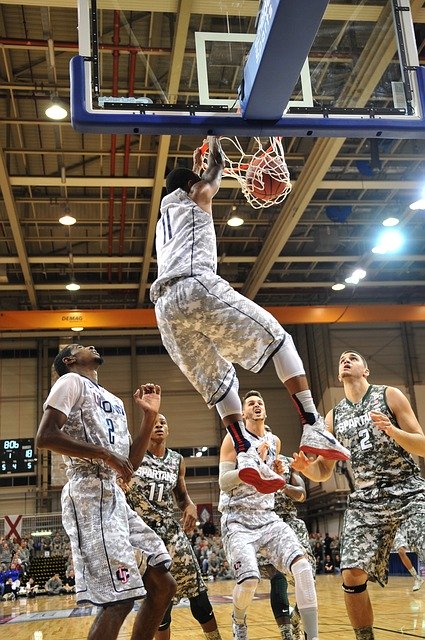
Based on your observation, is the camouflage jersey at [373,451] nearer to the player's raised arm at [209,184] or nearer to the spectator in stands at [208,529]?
the player's raised arm at [209,184]

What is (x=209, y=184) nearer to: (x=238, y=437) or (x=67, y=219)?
(x=238, y=437)

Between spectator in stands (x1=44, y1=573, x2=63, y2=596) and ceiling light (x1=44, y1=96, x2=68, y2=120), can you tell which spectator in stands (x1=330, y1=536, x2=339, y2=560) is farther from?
ceiling light (x1=44, y1=96, x2=68, y2=120)

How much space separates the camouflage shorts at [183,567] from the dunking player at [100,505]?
1592 millimetres

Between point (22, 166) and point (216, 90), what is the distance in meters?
14.2

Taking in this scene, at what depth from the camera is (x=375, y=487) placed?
17.6 ft

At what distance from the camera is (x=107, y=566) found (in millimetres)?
4031

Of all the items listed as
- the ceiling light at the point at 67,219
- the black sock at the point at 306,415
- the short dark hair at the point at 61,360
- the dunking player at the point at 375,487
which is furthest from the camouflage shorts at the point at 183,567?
the ceiling light at the point at 67,219

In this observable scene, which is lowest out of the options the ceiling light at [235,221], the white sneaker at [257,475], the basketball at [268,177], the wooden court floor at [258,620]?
the wooden court floor at [258,620]

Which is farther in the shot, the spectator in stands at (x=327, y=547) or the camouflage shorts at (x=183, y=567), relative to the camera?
the spectator in stands at (x=327, y=547)

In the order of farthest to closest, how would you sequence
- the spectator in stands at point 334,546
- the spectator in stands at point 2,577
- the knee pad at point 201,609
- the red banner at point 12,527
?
the spectator in stands at point 334,546
the red banner at point 12,527
the spectator in stands at point 2,577
the knee pad at point 201,609

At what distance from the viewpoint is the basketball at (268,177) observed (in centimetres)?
544

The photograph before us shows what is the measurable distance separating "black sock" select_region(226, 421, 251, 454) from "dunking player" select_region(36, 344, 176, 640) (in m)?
0.64

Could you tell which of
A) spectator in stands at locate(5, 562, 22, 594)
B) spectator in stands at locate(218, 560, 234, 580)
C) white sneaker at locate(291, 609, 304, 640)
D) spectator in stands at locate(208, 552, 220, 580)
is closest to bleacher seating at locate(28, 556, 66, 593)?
spectator in stands at locate(5, 562, 22, 594)

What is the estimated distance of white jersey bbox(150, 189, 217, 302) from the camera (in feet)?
13.2
